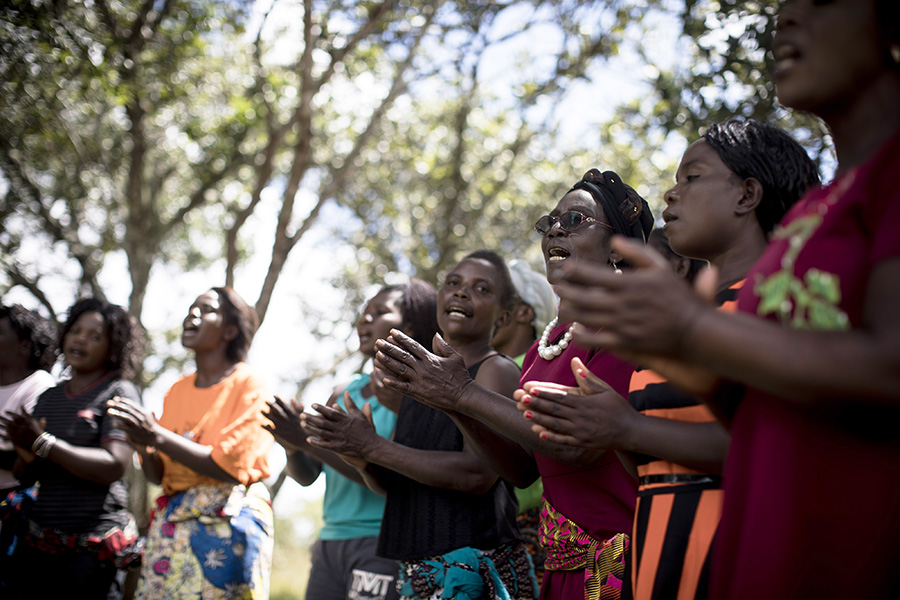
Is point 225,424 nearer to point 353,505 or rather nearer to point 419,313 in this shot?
point 353,505

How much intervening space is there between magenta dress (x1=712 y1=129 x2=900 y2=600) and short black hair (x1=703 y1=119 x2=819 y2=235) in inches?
30.7

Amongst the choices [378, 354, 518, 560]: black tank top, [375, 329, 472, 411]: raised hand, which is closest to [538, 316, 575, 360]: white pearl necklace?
[375, 329, 472, 411]: raised hand

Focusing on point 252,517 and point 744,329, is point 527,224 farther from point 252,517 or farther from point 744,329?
point 744,329

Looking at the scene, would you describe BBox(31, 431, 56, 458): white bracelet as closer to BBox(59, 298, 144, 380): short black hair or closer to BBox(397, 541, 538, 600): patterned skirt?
BBox(59, 298, 144, 380): short black hair

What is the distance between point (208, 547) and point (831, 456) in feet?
11.8

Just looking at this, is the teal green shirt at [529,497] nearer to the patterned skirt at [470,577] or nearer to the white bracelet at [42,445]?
the patterned skirt at [470,577]

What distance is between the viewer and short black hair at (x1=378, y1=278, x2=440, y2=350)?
15.1 feet

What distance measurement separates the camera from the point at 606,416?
75.4 inches

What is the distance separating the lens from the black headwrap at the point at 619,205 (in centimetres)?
307

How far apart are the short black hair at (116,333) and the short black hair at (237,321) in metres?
0.71

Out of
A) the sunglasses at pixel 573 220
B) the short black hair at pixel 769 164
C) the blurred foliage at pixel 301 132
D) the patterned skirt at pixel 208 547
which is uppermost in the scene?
the blurred foliage at pixel 301 132

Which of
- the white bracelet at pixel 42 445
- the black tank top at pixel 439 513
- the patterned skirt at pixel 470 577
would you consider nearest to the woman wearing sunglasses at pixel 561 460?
the patterned skirt at pixel 470 577

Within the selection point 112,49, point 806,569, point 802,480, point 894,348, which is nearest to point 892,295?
point 894,348

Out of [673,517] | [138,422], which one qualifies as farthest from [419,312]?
[673,517]
